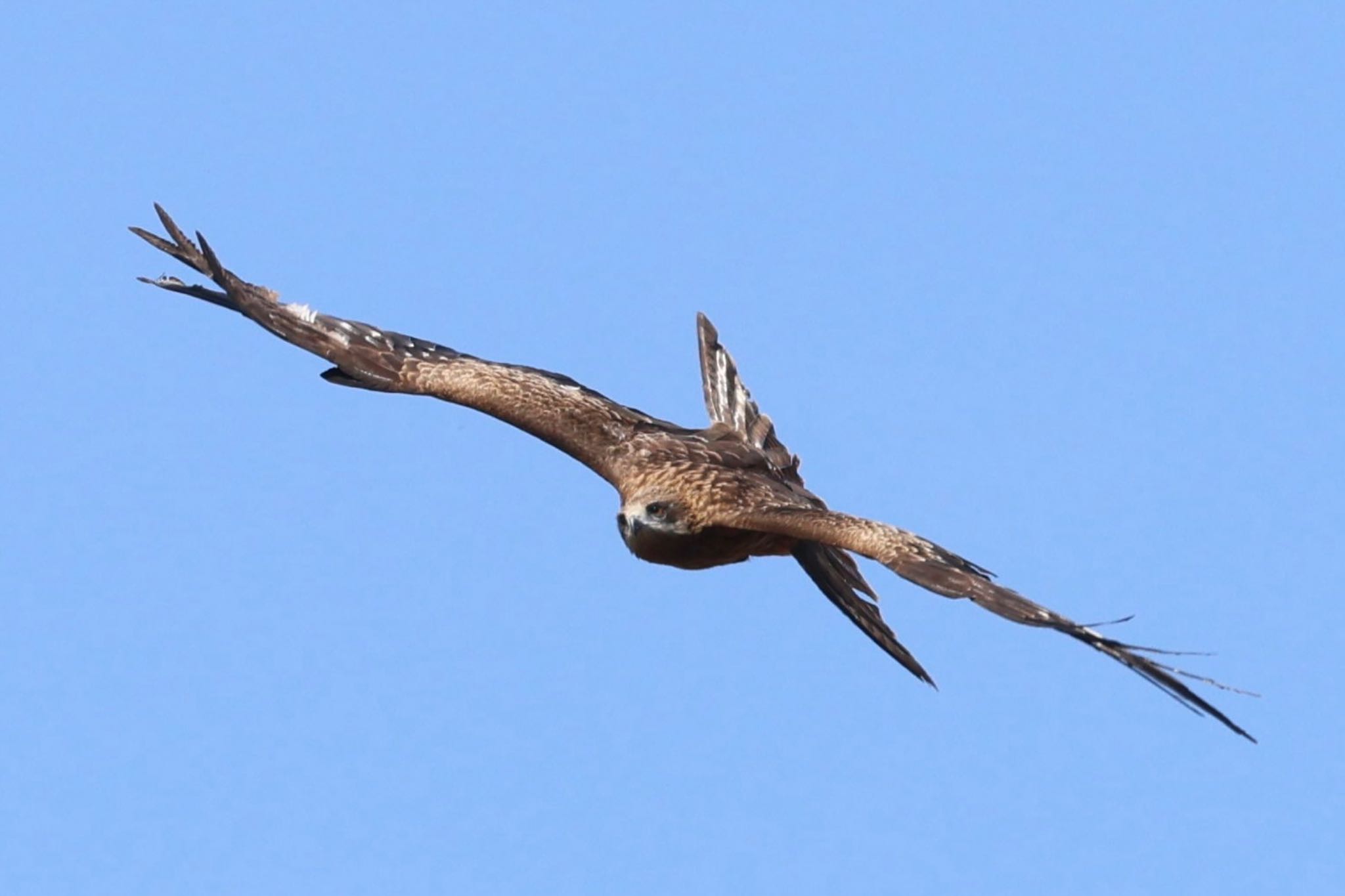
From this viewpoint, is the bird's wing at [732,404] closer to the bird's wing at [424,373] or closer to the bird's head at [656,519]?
the bird's wing at [424,373]

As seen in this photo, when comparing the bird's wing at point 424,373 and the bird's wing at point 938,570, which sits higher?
the bird's wing at point 424,373

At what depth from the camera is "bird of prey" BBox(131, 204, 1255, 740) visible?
12484mm

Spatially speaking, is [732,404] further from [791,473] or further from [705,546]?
[705,546]

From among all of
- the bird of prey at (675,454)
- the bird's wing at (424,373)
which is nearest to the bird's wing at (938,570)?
the bird of prey at (675,454)

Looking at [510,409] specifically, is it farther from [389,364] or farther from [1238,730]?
[1238,730]

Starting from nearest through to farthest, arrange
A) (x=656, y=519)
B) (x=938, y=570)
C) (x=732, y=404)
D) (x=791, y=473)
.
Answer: (x=938, y=570)
(x=656, y=519)
(x=791, y=473)
(x=732, y=404)

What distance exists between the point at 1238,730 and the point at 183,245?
831cm

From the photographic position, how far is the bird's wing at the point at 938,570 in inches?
420

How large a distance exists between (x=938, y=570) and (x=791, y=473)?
3.02 meters

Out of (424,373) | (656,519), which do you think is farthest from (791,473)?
(424,373)

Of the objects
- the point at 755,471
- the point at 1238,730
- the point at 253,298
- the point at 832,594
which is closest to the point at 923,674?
the point at 832,594

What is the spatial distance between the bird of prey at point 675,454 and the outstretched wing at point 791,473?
1 cm

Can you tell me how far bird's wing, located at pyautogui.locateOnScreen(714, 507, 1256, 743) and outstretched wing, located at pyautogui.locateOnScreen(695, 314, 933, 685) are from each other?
0.25 metres

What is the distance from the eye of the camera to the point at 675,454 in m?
14.0
